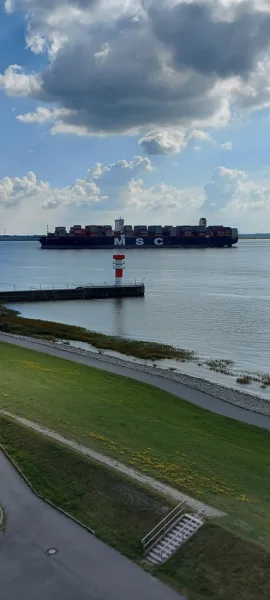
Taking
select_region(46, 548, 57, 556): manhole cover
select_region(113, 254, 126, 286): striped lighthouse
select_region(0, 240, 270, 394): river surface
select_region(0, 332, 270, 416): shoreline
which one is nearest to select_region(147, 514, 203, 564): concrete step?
select_region(46, 548, 57, 556): manhole cover

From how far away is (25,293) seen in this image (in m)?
71.1

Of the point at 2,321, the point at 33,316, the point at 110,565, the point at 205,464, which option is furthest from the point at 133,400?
the point at 33,316

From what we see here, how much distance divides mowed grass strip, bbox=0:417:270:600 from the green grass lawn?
898 millimetres

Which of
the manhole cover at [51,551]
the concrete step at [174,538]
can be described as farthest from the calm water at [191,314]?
the manhole cover at [51,551]

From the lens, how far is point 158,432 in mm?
19422

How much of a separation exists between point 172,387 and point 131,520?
14.5 meters

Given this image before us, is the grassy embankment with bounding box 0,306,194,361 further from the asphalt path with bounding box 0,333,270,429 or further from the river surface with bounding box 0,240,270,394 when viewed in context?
the asphalt path with bounding box 0,333,270,429

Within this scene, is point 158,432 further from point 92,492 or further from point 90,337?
point 90,337

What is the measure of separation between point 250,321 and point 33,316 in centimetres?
2360

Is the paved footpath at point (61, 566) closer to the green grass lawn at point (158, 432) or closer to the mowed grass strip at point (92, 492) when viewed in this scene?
the mowed grass strip at point (92, 492)

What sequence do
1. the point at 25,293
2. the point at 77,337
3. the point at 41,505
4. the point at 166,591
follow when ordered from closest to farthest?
1. the point at 166,591
2. the point at 41,505
3. the point at 77,337
4. the point at 25,293

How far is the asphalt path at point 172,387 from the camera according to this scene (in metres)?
22.8

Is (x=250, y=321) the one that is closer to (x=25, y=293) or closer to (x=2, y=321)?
(x=2, y=321)

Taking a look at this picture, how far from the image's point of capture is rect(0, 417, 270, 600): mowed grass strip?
34.6ft
